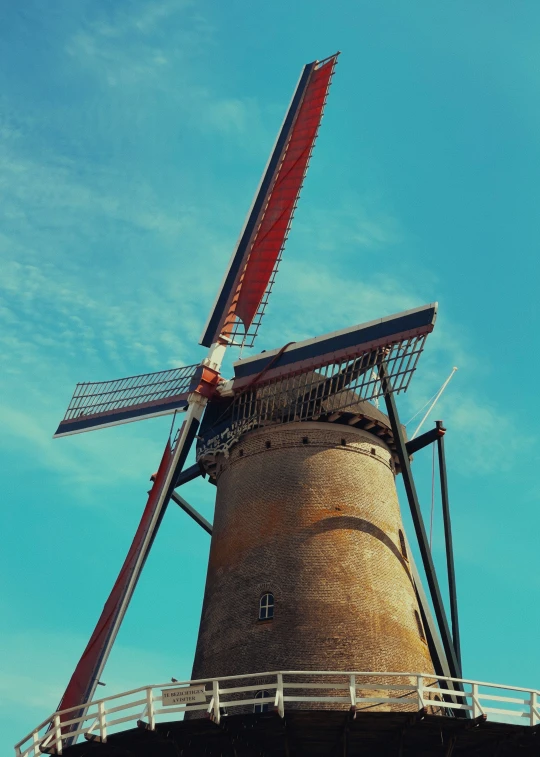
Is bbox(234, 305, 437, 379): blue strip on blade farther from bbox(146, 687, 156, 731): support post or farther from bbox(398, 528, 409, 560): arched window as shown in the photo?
bbox(146, 687, 156, 731): support post

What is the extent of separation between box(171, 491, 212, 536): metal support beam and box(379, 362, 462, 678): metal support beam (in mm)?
5748

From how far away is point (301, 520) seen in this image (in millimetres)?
21281

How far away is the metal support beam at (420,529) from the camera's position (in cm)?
1994

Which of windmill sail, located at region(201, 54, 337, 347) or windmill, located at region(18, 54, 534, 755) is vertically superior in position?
windmill sail, located at region(201, 54, 337, 347)

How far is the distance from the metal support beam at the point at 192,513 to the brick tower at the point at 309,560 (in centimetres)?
175

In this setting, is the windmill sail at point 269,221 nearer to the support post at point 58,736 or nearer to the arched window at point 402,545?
the arched window at point 402,545

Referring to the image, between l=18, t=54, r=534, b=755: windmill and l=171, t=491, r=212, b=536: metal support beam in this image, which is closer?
l=18, t=54, r=534, b=755: windmill

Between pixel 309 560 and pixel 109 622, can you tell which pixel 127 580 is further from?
pixel 309 560

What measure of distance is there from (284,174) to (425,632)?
487 inches

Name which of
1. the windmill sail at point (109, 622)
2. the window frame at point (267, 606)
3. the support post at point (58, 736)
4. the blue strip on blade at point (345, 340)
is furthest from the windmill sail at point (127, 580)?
the window frame at point (267, 606)

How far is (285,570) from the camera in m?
20.7

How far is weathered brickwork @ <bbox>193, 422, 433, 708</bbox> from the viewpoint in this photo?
19.9 meters

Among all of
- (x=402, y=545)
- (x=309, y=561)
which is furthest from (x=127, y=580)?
(x=402, y=545)

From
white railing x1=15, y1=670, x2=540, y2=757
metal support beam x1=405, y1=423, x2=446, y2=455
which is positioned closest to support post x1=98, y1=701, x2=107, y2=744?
white railing x1=15, y1=670, x2=540, y2=757
